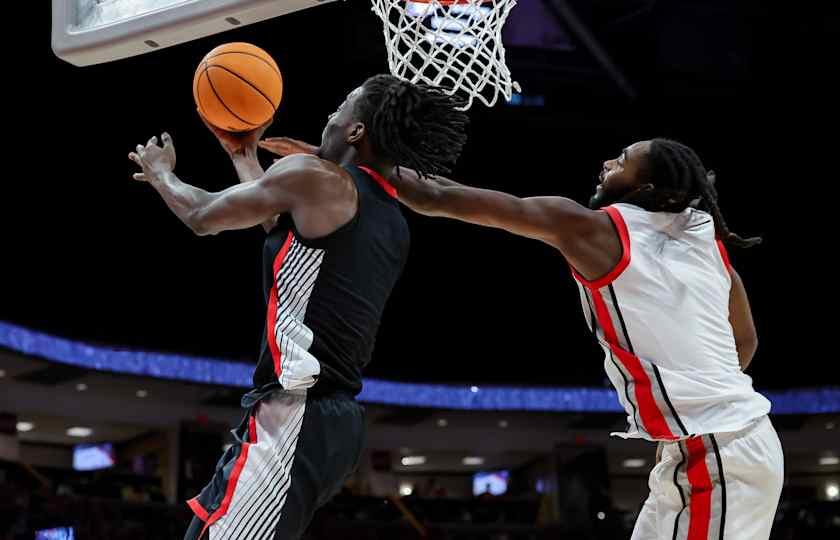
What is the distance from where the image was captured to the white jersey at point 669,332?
116 inches

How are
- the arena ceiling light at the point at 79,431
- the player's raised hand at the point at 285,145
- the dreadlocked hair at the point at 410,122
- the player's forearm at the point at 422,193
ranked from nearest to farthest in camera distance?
the dreadlocked hair at the point at 410,122
the player's forearm at the point at 422,193
the player's raised hand at the point at 285,145
the arena ceiling light at the point at 79,431

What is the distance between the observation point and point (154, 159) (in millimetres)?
2926

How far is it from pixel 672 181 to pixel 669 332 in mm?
474

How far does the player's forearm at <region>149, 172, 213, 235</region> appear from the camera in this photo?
2.70 metres

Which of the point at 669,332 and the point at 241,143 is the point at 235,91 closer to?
the point at 241,143

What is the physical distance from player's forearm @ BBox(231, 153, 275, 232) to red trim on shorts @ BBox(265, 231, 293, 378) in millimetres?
532

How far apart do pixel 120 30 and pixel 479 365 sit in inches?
426

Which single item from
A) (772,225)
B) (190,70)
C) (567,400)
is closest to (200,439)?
(567,400)

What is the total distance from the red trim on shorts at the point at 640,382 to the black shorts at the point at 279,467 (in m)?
0.85

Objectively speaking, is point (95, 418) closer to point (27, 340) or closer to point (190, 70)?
point (27, 340)

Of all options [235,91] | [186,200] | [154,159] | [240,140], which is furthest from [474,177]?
[186,200]

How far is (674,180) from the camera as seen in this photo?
321cm

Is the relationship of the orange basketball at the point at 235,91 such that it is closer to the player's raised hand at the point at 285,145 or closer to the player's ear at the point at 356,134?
the player's raised hand at the point at 285,145

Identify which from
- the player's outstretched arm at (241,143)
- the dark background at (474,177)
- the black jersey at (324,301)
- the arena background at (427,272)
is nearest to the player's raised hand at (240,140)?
the player's outstretched arm at (241,143)
